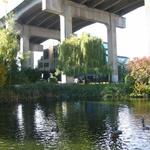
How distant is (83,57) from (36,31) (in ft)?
109

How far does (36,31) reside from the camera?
93.1m

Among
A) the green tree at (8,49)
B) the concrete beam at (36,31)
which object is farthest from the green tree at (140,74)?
the concrete beam at (36,31)

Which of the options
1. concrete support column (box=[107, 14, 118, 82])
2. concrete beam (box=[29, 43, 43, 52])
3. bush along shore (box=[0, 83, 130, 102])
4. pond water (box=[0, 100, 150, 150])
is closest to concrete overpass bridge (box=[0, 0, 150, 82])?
concrete support column (box=[107, 14, 118, 82])

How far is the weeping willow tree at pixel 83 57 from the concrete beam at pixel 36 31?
88.6ft

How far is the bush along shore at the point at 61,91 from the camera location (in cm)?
5322

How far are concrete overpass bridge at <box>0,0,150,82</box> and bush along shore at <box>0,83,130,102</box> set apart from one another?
12.2 metres

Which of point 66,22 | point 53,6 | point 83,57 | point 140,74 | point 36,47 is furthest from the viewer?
point 36,47

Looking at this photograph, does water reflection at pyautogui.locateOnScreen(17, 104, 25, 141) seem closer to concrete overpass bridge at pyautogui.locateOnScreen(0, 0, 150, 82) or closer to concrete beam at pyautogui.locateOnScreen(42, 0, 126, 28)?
concrete beam at pyautogui.locateOnScreen(42, 0, 126, 28)

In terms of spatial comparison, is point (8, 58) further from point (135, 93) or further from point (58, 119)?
point (58, 119)

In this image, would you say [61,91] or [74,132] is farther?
[61,91]

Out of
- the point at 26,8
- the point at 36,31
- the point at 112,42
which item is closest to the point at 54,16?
the point at 36,31

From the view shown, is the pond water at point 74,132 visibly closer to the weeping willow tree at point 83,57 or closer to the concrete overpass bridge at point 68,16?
the weeping willow tree at point 83,57

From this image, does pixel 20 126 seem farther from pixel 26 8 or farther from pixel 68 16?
pixel 26 8

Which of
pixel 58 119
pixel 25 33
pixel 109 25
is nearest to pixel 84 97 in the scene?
pixel 109 25
